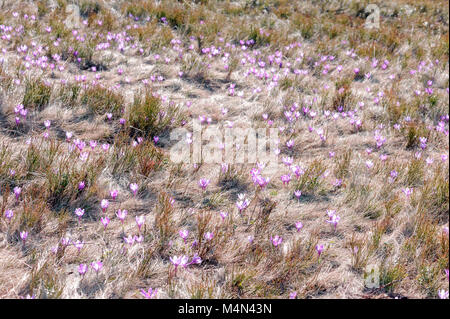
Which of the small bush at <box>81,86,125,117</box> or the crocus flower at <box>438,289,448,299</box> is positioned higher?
the crocus flower at <box>438,289,448,299</box>

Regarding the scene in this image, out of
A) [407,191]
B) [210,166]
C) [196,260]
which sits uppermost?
[407,191]

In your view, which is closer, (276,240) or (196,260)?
(196,260)

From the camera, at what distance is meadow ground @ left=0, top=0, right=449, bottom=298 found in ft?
9.13

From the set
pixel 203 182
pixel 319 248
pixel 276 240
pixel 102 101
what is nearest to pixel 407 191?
pixel 319 248

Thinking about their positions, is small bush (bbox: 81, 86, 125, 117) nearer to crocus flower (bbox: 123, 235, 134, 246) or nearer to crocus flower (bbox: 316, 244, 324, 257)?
crocus flower (bbox: 123, 235, 134, 246)

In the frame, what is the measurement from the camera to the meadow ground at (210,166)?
2783 millimetres

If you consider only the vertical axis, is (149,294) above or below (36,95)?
below

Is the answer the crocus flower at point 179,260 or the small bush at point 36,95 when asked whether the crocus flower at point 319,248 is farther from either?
the small bush at point 36,95

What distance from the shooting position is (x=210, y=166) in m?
4.06

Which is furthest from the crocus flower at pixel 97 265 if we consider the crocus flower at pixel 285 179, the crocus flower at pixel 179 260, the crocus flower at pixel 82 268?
the crocus flower at pixel 285 179

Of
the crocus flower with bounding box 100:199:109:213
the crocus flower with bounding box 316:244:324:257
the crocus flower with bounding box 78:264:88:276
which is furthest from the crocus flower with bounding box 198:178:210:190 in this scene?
the crocus flower with bounding box 78:264:88:276

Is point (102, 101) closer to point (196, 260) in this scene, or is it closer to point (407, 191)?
point (196, 260)

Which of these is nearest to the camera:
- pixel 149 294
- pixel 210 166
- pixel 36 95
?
pixel 149 294
